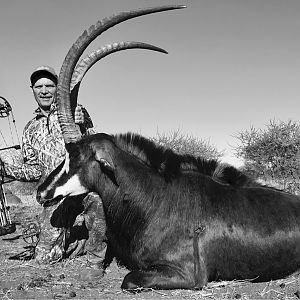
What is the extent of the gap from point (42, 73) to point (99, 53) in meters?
1.30

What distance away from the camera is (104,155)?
4.64 metres

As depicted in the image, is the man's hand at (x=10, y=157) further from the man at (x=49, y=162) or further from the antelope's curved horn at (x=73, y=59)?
the antelope's curved horn at (x=73, y=59)

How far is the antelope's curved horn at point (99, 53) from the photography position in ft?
18.4

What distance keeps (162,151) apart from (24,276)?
229 cm

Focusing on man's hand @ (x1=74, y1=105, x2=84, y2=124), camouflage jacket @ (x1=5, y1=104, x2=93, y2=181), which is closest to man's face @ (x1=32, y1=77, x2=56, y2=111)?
camouflage jacket @ (x1=5, y1=104, x2=93, y2=181)

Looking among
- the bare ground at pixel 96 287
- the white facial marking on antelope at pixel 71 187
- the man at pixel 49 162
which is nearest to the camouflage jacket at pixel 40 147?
the man at pixel 49 162

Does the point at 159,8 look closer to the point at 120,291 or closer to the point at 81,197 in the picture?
the point at 81,197

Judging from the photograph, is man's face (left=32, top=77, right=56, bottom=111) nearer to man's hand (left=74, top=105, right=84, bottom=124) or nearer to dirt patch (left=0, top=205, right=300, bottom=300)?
man's hand (left=74, top=105, right=84, bottom=124)

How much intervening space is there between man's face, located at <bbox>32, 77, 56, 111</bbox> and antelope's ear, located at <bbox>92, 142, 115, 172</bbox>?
83.5 inches

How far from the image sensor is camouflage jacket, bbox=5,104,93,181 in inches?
247

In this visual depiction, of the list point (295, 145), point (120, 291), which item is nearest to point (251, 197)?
point (120, 291)

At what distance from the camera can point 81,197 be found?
244 inches

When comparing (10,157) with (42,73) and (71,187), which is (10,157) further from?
(71,187)

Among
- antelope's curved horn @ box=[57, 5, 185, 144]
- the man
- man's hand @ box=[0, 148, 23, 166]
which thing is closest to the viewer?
antelope's curved horn @ box=[57, 5, 185, 144]
